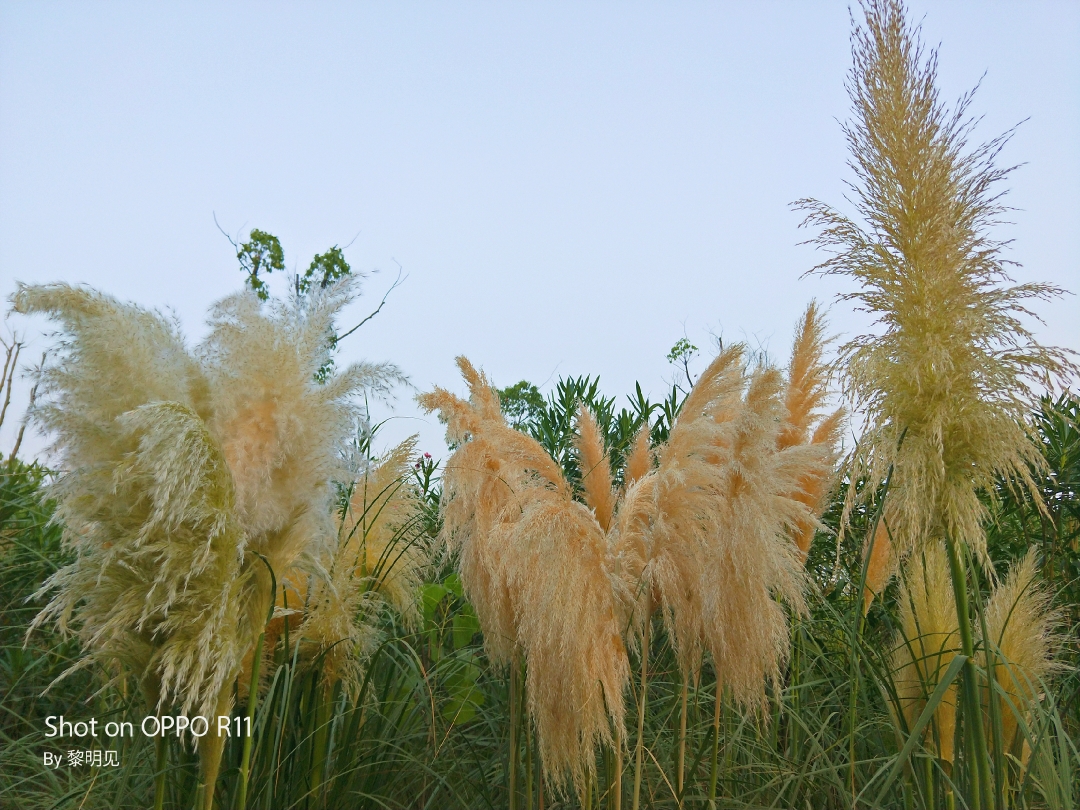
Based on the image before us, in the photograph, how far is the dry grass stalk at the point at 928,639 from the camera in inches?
109

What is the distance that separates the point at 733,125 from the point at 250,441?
159 inches

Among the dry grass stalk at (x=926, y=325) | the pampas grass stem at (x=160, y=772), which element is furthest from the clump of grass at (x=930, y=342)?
the pampas grass stem at (x=160, y=772)

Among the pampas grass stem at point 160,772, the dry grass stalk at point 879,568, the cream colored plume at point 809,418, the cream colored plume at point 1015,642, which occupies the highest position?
the cream colored plume at point 809,418

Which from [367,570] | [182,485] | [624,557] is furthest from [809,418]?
[182,485]

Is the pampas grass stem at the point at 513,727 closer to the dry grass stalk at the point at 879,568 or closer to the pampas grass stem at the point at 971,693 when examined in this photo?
the pampas grass stem at the point at 971,693

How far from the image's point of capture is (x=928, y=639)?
9.55 feet

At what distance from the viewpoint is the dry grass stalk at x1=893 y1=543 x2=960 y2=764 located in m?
2.77

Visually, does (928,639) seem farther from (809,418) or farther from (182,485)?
(182,485)

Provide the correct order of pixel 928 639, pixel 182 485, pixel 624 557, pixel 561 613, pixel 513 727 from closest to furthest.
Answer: pixel 182 485 → pixel 561 613 → pixel 624 557 → pixel 513 727 → pixel 928 639

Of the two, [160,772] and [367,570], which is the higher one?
[367,570]

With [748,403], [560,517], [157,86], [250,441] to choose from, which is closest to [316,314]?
[250,441]

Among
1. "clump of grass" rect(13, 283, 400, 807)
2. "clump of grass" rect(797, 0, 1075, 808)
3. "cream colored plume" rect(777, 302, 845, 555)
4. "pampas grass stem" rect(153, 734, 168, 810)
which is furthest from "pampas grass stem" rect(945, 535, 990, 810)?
"pampas grass stem" rect(153, 734, 168, 810)

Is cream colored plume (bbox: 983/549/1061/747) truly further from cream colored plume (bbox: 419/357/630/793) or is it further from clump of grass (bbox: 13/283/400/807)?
clump of grass (bbox: 13/283/400/807)

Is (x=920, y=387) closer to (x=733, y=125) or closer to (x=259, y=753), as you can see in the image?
(x=259, y=753)
